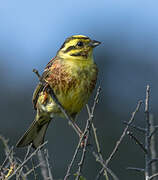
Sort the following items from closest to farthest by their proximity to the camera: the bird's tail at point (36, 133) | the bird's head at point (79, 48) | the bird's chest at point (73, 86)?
the bird's chest at point (73, 86) → the bird's head at point (79, 48) → the bird's tail at point (36, 133)

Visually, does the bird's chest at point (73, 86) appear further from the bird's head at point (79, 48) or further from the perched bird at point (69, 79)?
the bird's head at point (79, 48)

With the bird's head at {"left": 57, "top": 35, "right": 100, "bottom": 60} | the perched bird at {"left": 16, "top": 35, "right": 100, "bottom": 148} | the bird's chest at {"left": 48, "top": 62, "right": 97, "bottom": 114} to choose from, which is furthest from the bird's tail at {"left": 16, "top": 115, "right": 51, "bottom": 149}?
the bird's head at {"left": 57, "top": 35, "right": 100, "bottom": 60}

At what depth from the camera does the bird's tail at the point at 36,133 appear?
574 cm

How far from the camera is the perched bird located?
5348mm

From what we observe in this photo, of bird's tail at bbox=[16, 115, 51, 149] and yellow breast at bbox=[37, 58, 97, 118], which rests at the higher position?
yellow breast at bbox=[37, 58, 97, 118]

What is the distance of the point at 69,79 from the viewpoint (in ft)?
17.5

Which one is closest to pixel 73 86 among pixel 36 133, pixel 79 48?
pixel 79 48

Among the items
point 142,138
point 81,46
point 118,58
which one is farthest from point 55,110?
point 118,58

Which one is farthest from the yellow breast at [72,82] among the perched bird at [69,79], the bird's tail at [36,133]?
the bird's tail at [36,133]

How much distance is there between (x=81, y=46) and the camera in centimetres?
556

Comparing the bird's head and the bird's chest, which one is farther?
the bird's head

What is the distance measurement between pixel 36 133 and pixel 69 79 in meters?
0.93

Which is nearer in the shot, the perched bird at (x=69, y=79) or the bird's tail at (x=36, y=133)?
the perched bird at (x=69, y=79)

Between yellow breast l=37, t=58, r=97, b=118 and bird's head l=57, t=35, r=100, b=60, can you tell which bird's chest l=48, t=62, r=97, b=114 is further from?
bird's head l=57, t=35, r=100, b=60
